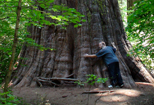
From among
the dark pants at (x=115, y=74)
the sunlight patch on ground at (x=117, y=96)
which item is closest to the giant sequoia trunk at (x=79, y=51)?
the dark pants at (x=115, y=74)

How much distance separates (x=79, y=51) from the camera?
5430 mm

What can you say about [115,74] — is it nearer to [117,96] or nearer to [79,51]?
[117,96]

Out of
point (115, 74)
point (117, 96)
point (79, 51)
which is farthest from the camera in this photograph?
point (79, 51)

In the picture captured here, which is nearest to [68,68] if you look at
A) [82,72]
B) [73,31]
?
[82,72]

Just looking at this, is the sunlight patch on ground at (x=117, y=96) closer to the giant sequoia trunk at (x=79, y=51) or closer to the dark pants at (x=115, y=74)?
the dark pants at (x=115, y=74)

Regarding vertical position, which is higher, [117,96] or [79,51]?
[79,51]

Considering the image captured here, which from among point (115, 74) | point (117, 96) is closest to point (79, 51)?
point (115, 74)

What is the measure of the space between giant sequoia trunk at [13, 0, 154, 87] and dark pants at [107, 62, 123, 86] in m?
0.32

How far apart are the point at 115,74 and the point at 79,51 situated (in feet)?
5.68

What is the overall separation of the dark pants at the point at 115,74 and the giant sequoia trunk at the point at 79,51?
0.32m

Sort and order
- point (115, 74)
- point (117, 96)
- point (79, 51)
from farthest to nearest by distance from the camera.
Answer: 1. point (79, 51)
2. point (115, 74)
3. point (117, 96)

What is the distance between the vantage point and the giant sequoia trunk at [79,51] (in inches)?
207

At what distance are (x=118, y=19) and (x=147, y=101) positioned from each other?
456 centimetres

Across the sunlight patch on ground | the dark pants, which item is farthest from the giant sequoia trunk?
the sunlight patch on ground
